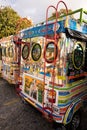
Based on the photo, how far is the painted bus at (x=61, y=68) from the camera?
3.28m

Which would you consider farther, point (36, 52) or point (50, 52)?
point (36, 52)

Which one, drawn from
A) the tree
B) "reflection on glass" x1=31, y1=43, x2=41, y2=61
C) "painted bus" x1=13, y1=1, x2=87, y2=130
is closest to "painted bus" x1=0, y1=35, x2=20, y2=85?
"reflection on glass" x1=31, y1=43, x2=41, y2=61

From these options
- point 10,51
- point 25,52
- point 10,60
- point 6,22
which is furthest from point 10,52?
point 6,22

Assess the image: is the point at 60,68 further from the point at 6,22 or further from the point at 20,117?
the point at 6,22

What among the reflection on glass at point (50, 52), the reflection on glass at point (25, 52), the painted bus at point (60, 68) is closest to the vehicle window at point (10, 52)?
the reflection on glass at point (25, 52)

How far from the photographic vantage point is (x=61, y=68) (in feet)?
10.8

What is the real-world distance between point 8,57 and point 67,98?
4854 millimetres

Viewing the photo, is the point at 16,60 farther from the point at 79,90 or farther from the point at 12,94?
the point at 79,90

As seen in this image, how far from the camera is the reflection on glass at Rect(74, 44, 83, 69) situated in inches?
141

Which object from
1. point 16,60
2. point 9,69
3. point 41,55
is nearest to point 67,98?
point 41,55

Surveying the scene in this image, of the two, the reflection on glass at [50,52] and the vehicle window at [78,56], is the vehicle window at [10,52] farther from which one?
the vehicle window at [78,56]

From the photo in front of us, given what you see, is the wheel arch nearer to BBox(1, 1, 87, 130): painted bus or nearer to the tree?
BBox(1, 1, 87, 130): painted bus

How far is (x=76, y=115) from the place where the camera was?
3.84 meters

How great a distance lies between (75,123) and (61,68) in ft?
5.79
